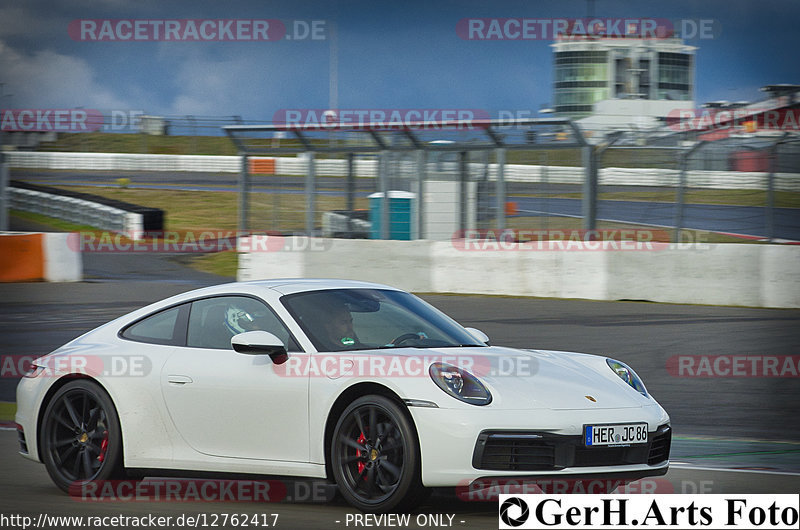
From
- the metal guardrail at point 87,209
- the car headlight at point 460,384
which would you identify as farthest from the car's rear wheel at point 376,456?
the metal guardrail at point 87,209

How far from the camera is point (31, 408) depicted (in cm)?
670

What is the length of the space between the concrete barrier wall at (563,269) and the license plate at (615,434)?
1042cm

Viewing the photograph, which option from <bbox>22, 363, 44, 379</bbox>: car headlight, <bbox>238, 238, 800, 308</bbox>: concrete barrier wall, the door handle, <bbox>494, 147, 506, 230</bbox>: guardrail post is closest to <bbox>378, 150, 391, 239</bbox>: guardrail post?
<bbox>238, 238, 800, 308</bbox>: concrete barrier wall

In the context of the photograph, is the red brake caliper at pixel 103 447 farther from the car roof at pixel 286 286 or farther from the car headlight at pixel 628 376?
the car headlight at pixel 628 376

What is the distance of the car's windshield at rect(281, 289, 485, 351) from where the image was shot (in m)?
6.17

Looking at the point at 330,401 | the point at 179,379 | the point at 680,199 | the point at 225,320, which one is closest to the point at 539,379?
the point at 330,401

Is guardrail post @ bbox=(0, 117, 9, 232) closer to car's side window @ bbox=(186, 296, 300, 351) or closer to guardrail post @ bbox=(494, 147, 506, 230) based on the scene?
guardrail post @ bbox=(494, 147, 506, 230)

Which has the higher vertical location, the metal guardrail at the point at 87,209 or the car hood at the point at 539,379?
the metal guardrail at the point at 87,209

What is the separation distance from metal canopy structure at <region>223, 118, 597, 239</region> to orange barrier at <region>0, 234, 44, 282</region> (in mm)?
3374

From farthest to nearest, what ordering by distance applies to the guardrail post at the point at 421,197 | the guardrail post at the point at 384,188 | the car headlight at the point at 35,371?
1. the guardrail post at the point at 384,188
2. the guardrail post at the point at 421,197
3. the car headlight at the point at 35,371

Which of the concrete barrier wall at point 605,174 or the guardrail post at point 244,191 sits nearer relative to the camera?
the concrete barrier wall at point 605,174

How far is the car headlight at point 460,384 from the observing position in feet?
18.2

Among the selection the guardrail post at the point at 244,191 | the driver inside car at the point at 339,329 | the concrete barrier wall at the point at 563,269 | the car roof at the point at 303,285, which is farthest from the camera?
the guardrail post at the point at 244,191

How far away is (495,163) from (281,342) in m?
12.9
